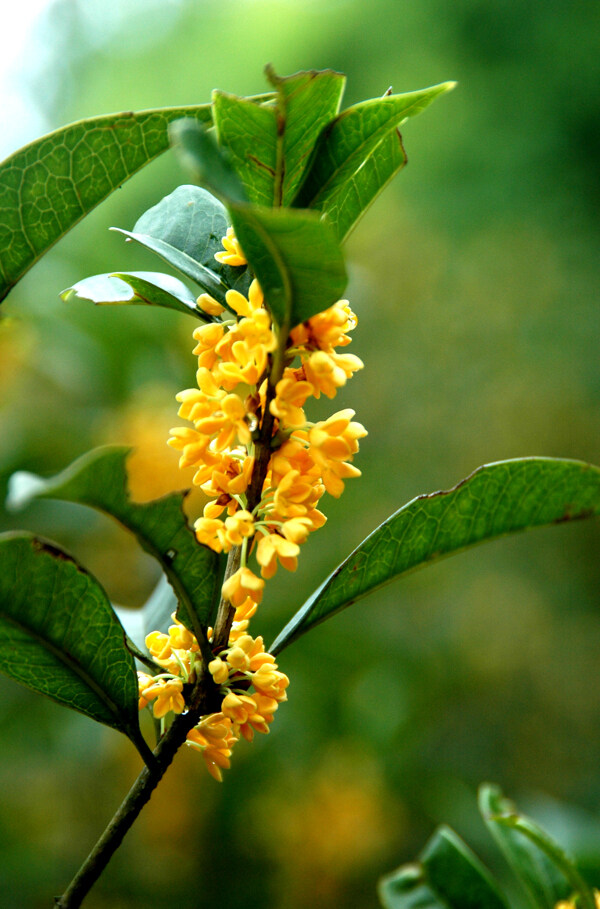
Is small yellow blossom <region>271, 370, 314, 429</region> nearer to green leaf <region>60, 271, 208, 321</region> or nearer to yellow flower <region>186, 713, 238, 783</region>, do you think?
green leaf <region>60, 271, 208, 321</region>

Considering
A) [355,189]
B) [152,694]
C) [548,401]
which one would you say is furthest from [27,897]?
[548,401]

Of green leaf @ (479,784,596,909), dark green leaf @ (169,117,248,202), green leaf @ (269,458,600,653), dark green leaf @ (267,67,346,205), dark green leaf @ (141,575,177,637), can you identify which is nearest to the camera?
dark green leaf @ (169,117,248,202)

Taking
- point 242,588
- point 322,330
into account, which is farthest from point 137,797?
point 322,330

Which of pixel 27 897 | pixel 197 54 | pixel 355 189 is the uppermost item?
pixel 197 54

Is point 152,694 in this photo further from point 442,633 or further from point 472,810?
point 442,633

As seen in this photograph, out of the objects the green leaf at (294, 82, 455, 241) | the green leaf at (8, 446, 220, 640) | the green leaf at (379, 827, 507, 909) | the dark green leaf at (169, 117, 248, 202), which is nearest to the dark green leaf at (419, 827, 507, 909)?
the green leaf at (379, 827, 507, 909)

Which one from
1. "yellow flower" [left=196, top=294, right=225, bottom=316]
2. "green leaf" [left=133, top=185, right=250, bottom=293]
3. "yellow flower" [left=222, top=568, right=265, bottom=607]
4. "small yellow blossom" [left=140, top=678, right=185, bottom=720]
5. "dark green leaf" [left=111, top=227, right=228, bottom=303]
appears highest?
"green leaf" [left=133, top=185, right=250, bottom=293]
